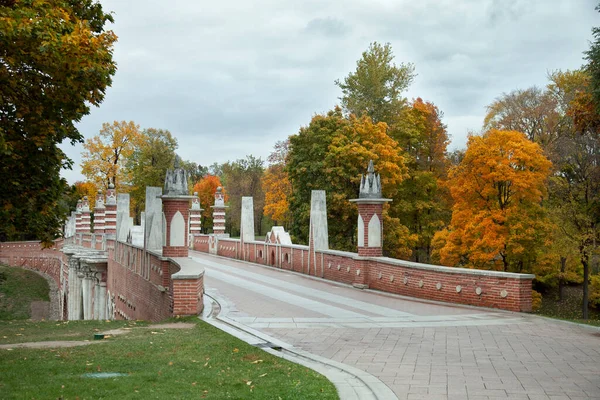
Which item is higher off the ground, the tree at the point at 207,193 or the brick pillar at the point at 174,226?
the tree at the point at 207,193

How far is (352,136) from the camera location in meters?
38.6

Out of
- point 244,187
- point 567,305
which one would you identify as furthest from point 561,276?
point 244,187

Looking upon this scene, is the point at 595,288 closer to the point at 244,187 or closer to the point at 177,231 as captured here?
the point at 177,231

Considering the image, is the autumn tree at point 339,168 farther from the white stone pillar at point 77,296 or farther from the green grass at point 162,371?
the green grass at point 162,371

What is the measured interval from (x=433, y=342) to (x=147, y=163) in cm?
5892

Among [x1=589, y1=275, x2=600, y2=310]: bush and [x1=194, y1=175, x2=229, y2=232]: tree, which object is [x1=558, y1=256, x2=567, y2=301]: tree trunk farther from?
[x1=194, y1=175, x2=229, y2=232]: tree

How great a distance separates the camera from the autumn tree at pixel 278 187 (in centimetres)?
5135

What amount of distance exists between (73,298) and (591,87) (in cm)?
3287

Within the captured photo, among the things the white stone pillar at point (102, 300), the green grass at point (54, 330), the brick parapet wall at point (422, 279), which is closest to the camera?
the green grass at point (54, 330)

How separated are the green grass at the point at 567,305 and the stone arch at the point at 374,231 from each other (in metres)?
16.8

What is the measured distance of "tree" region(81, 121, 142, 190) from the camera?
61531 millimetres

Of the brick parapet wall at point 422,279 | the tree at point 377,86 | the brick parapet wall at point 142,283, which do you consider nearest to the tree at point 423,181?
the tree at point 377,86

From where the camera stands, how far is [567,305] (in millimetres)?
34656

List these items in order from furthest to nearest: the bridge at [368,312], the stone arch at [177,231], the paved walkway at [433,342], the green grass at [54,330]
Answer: the stone arch at [177,231], the green grass at [54,330], the bridge at [368,312], the paved walkway at [433,342]
